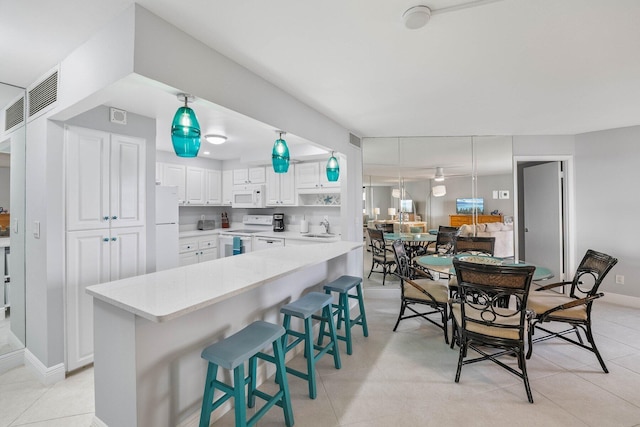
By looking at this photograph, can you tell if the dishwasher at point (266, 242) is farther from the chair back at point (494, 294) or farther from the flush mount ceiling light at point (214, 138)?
the chair back at point (494, 294)

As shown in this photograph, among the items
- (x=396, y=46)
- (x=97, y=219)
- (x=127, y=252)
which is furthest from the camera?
(x=127, y=252)

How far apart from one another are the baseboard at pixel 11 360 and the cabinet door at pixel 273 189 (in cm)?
354

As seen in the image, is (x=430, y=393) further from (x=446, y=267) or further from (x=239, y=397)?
(x=239, y=397)

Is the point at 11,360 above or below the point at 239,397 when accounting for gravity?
below

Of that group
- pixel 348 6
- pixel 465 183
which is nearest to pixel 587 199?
pixel 465 183

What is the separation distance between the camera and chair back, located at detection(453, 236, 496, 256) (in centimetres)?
346

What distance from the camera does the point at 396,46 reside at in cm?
183

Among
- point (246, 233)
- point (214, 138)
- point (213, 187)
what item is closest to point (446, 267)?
point (214, 138)

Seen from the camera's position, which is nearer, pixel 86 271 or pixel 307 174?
pixel 86 271

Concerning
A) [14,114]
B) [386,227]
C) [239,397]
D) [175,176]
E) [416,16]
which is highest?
[416,16]

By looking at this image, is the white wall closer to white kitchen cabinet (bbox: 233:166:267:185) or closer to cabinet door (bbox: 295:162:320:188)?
cabinet door (bbox: 295:162:320:188)

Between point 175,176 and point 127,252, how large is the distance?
2.47m

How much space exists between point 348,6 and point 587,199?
4.67 m

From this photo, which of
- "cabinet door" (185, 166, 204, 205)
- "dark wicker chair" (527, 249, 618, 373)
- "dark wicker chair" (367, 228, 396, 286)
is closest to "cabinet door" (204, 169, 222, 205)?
"cabinet door" (185, 166, 204, 205)
